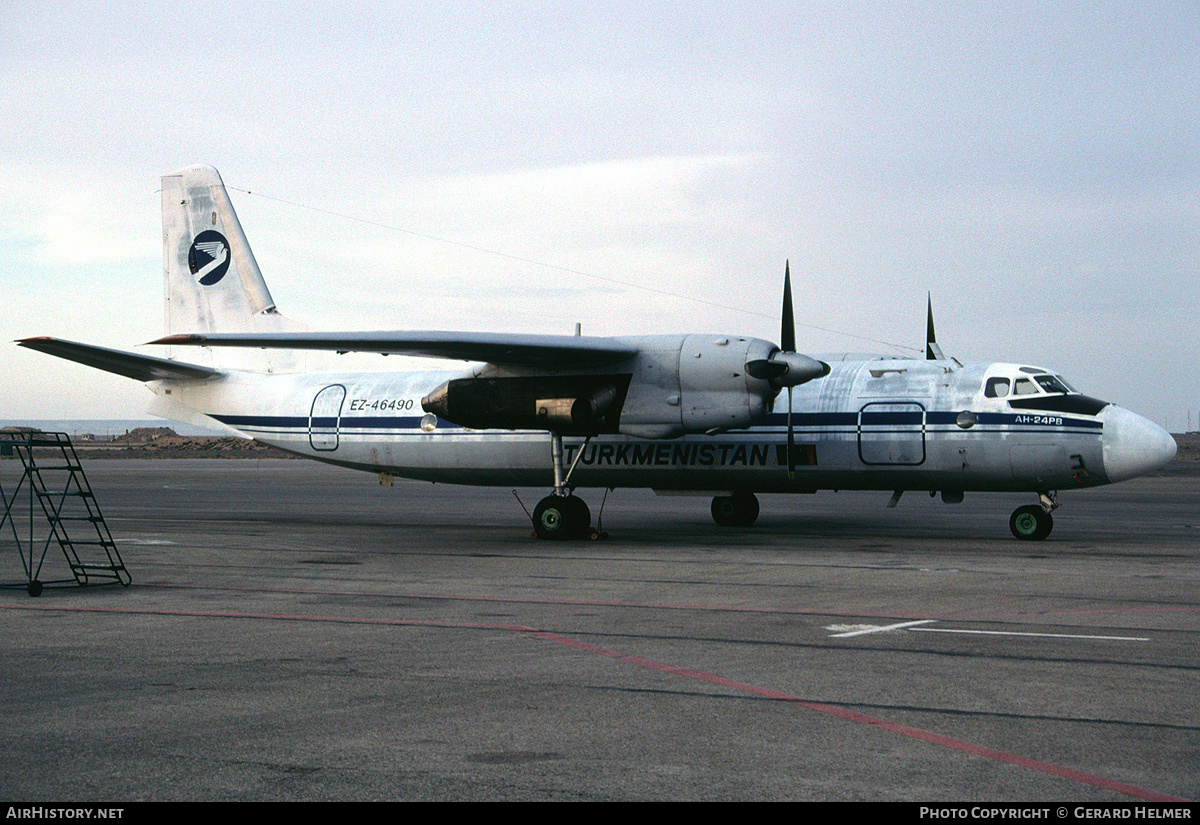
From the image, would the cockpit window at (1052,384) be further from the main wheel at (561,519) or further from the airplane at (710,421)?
the main wheel at (561,519)

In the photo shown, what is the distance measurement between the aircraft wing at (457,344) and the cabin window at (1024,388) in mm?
7374

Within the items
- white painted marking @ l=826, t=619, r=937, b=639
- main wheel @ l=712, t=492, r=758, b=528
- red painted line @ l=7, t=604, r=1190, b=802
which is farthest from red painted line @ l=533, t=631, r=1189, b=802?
main wheel @ l=712, t=492, r=758, b=528

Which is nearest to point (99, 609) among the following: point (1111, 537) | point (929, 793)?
point (929, 793)

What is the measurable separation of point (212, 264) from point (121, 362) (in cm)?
449

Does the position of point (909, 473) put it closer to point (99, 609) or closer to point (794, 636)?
point (794, 636)

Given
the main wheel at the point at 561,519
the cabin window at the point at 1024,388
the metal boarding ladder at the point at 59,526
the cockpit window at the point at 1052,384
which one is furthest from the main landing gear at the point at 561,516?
the cockpit window at the point at 1052,384

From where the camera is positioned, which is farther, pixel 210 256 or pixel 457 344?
pixel 210 256

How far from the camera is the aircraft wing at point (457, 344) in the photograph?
19.4 meters

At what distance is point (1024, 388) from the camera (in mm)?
20500

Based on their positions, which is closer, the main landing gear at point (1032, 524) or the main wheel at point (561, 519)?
the main landing gear at point (1032, 524)

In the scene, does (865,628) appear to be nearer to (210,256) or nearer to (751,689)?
(751,689)

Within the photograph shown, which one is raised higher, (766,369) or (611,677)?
(766,369)

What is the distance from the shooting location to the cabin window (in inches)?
805

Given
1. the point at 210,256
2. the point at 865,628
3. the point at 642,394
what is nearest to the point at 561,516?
the point at 642,394
